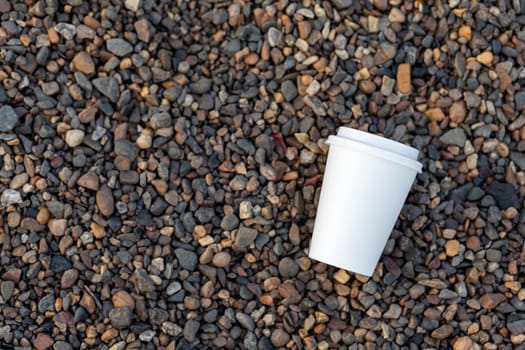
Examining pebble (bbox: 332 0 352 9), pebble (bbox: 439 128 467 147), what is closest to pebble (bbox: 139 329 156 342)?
pebble (bbox: 439 128 467 147)

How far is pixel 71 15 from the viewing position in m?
2.38

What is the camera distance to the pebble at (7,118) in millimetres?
2271

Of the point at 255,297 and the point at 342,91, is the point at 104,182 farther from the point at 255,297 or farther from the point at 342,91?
the point at 342,91

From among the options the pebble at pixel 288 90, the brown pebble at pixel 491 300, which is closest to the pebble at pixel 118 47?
the pebble at pixel 288 90

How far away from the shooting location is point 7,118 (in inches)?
89.5

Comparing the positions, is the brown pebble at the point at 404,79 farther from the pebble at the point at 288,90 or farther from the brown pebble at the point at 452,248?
the brown pebble at the point at 452,248

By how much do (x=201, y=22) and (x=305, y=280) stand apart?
0.99 meters

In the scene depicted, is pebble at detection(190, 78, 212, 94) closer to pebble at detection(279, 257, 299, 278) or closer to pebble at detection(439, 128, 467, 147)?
pebble at detection(279, 257, 299, 278)

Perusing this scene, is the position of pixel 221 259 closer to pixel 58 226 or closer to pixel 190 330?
pixel 190 330

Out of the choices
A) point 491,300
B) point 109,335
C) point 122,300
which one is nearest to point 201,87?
point 122,300

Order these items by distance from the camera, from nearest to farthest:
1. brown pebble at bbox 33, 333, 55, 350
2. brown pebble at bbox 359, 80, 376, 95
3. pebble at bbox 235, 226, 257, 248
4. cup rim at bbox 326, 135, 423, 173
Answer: cup rim at bbox 326, 135, 423, 173 → brown pebble at bbox 33, 333, 55, 350 → pebble at bbox 235, 226, 257, 248 → brown pebble at bbox 359, 80, 376, 95

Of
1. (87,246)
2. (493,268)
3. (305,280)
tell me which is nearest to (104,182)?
(87,246)

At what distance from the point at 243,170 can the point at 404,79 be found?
667 mm

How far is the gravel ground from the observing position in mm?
2277
